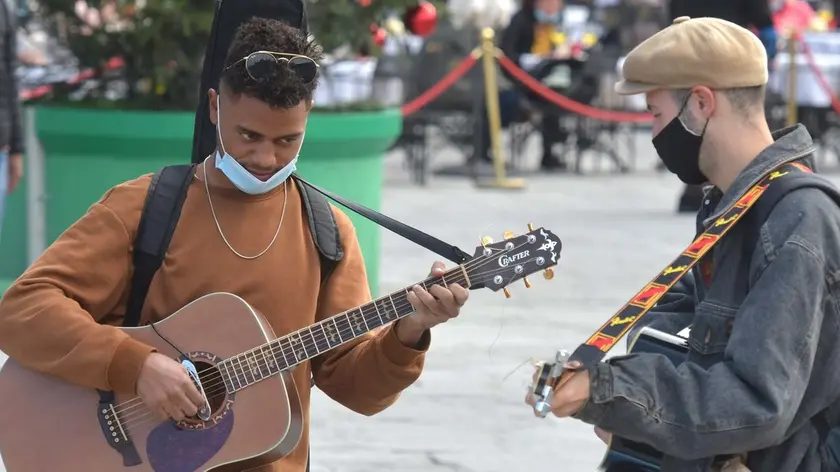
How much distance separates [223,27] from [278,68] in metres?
0.69

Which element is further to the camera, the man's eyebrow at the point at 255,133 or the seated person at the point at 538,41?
the seated person at the point at 538,41

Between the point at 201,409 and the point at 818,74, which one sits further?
the point at 818,74

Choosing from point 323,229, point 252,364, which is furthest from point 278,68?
point 252,364

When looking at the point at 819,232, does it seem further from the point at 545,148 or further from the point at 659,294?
the point at 545,148

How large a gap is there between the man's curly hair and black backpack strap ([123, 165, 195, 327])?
261 millimetres

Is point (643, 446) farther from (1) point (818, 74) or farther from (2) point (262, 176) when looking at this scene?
(1) point (818, 74)

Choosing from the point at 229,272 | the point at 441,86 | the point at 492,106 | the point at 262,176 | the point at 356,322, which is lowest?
the point at 492,106

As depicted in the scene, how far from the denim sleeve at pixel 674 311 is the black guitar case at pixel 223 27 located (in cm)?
124

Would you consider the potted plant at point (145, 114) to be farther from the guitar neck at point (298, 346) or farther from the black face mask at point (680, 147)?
the black face mask at point (680, 147)

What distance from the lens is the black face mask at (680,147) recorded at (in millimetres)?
2666

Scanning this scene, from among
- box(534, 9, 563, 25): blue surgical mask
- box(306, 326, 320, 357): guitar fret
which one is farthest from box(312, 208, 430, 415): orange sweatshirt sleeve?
box(534, 9, 563, 25): blue surgical mask

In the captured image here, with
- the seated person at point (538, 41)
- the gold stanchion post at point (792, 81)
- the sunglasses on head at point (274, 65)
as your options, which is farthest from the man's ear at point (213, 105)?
the gold stanchion post at point (792, 81)

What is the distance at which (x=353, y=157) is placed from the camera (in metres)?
7.39

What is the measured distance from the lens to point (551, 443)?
17.4 feet
